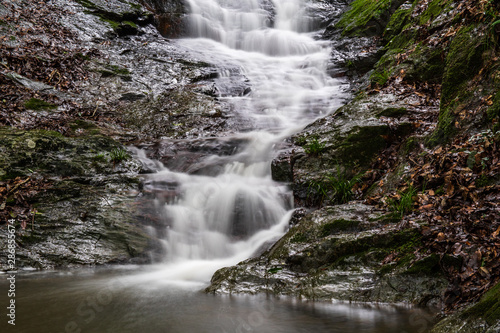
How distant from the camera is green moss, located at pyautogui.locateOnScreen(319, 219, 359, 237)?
394 cm

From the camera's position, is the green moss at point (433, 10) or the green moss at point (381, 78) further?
the green moss at point (433, 10)

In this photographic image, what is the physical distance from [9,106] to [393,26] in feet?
35.4

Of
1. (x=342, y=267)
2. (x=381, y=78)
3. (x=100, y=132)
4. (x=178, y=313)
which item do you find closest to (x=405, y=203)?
(x=342, y=267)

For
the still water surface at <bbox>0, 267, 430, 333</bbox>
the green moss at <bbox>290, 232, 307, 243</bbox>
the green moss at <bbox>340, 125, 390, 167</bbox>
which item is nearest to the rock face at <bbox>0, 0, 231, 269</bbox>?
the still water surface at <bbox>0, 267, 430, 333</bbox>

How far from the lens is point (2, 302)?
10.2 feet

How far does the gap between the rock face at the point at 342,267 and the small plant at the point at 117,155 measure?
372cm

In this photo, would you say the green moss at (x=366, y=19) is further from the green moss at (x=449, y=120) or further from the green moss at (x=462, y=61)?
the green moss at (x=449, y=120)

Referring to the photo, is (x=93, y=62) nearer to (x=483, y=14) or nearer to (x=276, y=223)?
(x=276, y=223)

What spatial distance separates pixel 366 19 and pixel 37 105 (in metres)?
11.0

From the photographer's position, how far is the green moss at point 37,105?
25.2 ft

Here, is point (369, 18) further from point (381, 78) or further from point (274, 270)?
point (274, 270)

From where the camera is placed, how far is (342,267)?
3.51 m

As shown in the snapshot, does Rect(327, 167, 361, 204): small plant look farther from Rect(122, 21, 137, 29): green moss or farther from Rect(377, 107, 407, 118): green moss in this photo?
Rect(122, 21, 137, 29): green moss

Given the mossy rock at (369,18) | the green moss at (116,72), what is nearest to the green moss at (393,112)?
the mossy rock at (369,18)
